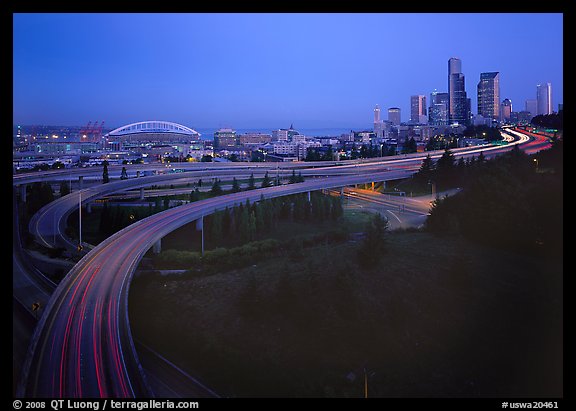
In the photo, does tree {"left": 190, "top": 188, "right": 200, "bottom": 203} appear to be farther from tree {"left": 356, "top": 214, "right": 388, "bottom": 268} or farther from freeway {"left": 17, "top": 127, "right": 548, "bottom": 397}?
tree {"left": 356, "top": 214, "right": 388, "bottom": 268}

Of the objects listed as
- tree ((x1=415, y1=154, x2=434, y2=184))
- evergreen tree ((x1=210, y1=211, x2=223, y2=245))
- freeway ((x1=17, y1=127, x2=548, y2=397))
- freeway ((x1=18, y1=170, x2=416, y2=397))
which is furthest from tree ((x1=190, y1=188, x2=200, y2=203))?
tree ((x1=415, y1=154, x2=434, y2=184))

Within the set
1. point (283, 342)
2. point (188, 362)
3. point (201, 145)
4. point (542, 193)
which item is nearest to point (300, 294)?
point (283, 342)

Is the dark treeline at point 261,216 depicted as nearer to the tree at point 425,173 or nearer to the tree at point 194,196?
the tree at point 194,196

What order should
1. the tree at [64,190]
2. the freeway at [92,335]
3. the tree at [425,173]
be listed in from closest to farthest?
the freeway at [92,335] → the tree at [64,190] → the tree at [425,173]

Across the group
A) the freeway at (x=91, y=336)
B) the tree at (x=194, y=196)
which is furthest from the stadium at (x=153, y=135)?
the freeway at (x=91, y=336)

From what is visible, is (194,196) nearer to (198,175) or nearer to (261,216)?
(198,175)

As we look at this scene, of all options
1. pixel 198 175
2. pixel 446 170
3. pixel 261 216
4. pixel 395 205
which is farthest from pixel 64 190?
pixel 446 170
